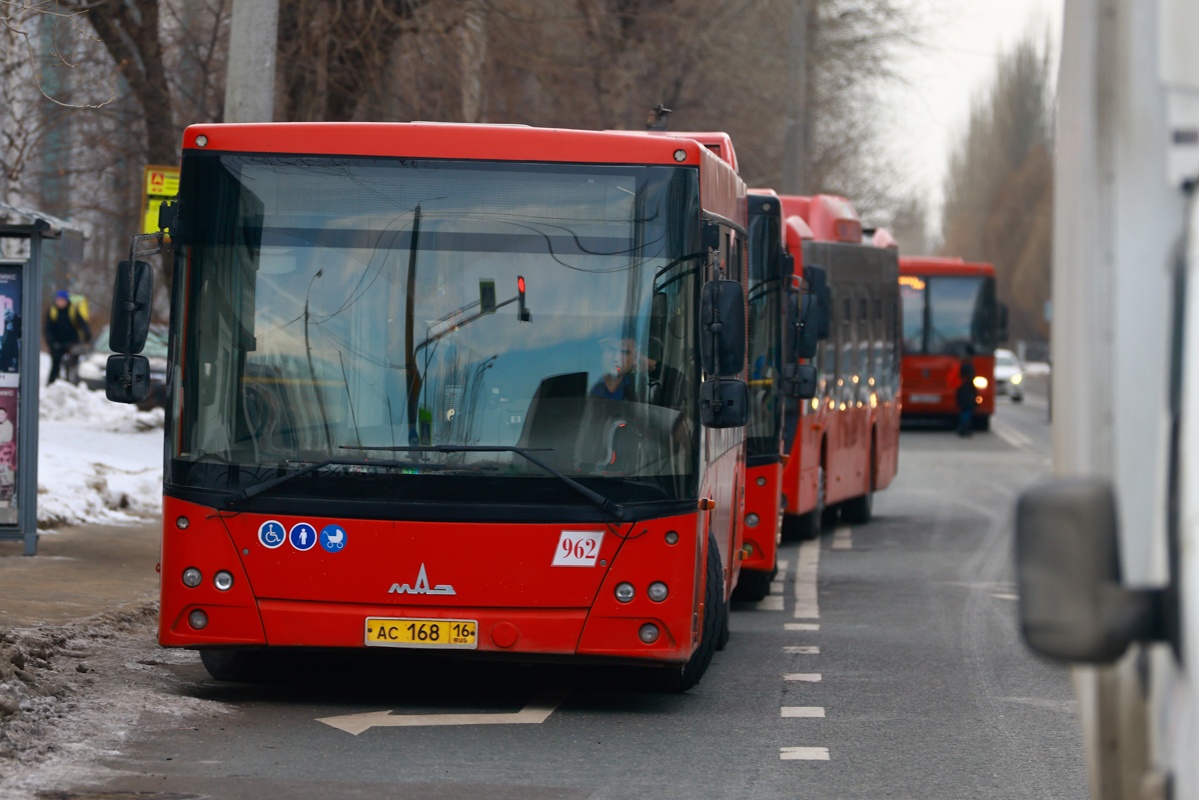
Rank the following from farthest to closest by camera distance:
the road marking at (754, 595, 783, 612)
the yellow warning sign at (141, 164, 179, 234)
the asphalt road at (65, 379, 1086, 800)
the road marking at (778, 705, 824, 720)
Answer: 1. the yellow warning sign at (141, 164, 179, 234)
2. the road marking at (754, 595, 783, 612)
3. the road marking at (778, 705, 824, 720)
4. the asphalt road at (65, 379, 1086, 800)

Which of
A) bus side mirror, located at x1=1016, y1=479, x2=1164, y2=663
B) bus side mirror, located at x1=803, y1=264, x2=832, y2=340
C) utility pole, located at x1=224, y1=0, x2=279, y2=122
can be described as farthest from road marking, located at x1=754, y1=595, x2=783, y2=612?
bus side mirror, located at x1=1016, y1=479, x2=1164, y2=663

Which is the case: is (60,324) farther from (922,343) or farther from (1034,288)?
(1034,288)

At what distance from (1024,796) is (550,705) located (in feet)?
8.88

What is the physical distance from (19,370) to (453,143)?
5.81 metres

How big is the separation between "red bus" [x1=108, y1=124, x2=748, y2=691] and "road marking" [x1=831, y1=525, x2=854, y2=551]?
9886 millimetres

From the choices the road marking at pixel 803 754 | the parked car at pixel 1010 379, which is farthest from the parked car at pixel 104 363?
the parked car at pixel 1010 379

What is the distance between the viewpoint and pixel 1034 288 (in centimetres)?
9394

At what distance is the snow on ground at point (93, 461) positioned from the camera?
17391 mm

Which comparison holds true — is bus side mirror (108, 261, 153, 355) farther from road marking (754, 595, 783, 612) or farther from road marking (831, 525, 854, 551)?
road marking (831, 525, 854, 551)

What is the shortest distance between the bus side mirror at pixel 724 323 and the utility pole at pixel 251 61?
6.71 meters

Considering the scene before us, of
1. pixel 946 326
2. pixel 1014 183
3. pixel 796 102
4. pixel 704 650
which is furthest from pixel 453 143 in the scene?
pixel 1014 183

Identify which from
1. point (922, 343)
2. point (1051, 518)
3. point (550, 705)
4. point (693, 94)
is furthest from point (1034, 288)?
point (1051, 518)

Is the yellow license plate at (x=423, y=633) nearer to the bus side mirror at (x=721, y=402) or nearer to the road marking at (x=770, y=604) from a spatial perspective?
the bus side mirror at (x=721, y=402)

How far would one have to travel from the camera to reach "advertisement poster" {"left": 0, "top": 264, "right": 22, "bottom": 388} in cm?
1386
